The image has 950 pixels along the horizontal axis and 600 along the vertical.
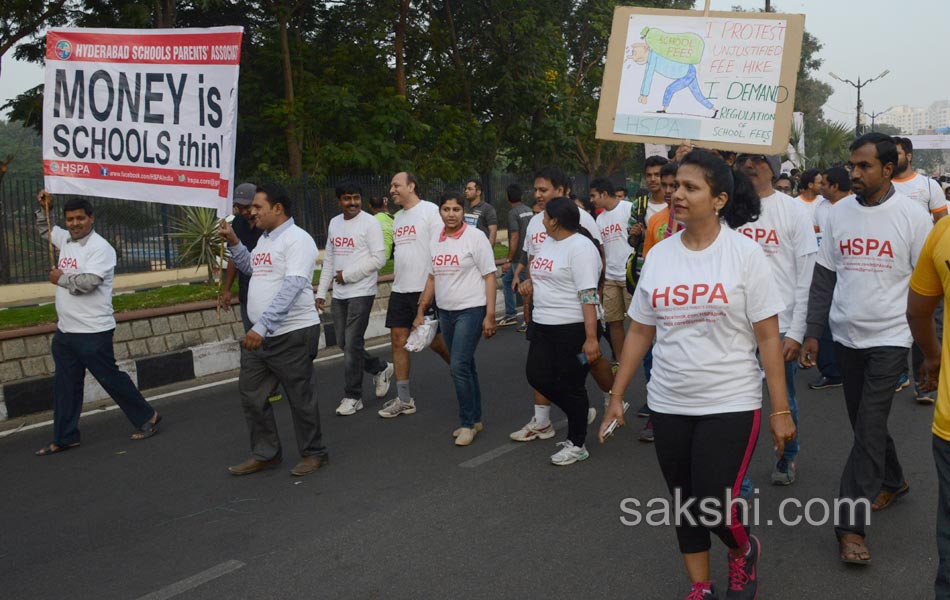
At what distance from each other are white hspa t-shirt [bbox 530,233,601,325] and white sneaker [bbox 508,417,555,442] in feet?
2.87

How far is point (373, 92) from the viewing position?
874 inches

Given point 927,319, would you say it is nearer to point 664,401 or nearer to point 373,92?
point 664,401

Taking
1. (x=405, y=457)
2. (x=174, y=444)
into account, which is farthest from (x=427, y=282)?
(x=174, y=444)

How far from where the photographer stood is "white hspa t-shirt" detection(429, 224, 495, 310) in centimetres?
662

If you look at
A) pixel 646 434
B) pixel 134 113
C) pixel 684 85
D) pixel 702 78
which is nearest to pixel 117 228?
pixel 134 113

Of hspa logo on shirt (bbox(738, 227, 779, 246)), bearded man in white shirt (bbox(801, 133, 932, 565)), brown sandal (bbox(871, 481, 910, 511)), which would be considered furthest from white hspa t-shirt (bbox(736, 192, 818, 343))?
brown sandal (bbox(871, 481, 910, 511))

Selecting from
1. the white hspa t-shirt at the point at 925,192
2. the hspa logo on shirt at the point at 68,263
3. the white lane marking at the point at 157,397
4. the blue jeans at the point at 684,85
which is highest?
the blue jeans at the point at 684,85

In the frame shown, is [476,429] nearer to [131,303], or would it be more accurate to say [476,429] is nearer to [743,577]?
[743,577]

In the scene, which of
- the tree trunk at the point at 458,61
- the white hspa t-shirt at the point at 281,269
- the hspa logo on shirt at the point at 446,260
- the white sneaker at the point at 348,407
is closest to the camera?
the white hspa t-shirt at the point at 281,269

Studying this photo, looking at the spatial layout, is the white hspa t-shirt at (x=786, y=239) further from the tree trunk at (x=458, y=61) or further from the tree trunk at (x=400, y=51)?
the tree trunk at (x=458, y=61)

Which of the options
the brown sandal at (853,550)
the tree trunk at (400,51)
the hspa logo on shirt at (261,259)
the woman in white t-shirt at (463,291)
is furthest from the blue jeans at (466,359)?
the tree trunk at (400,51)

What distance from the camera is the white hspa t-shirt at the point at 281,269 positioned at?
583 centimetres

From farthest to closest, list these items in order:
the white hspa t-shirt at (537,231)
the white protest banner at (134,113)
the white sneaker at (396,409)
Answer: the white sneaker at (396,409) → the white hspa t-shirt at (537,231) → the white protest banner at (134,113)

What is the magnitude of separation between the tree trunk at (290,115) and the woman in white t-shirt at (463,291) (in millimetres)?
13707
